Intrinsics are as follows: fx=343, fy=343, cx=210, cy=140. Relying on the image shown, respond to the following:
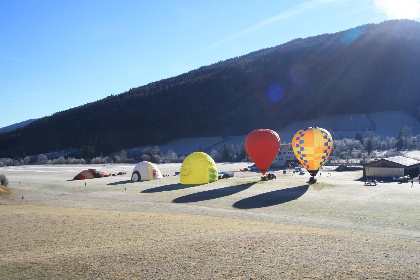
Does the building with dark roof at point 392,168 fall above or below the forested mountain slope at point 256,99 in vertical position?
below

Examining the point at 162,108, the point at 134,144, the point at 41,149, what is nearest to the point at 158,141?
the point at 134,144

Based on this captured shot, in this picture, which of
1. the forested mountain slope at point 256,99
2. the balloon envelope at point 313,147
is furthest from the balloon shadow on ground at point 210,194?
the forested mountain slope at point 256,99

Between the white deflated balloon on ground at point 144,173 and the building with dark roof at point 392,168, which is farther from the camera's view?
the white deflated balloon on ground at point 144,173

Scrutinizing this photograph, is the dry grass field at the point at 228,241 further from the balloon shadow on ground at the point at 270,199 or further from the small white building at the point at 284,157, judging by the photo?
the small white building at the point at 284,157

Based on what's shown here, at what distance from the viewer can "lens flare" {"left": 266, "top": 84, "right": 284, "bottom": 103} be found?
15670cm

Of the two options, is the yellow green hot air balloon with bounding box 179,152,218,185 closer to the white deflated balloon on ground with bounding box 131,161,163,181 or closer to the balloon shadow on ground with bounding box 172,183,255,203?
the balloon shadow on ground with bounding box 172,183,255,203

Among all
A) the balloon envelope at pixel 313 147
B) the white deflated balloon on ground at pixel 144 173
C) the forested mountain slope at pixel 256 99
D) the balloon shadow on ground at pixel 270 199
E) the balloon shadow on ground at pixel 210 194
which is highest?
the forested mountain slope at pixel 256 99

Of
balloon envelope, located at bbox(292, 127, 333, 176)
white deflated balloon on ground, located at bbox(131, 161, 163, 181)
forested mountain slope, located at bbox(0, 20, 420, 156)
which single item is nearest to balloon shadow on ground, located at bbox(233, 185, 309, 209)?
balloon envelope, located at bbox(292, 127, 333, 176)

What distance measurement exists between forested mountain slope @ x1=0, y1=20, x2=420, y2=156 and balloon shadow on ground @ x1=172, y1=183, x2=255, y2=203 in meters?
100

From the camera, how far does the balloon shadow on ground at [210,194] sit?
25.6 metres

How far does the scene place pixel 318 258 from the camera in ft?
31.0

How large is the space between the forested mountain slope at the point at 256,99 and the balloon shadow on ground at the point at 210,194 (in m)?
100

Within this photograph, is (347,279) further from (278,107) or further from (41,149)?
(41,149)

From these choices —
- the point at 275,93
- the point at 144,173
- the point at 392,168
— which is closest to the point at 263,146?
the point at 144,173
